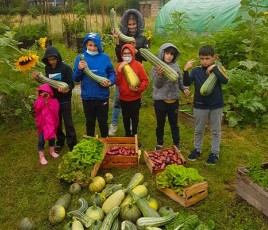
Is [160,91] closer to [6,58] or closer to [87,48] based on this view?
[87,48]

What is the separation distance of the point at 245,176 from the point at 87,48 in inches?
125

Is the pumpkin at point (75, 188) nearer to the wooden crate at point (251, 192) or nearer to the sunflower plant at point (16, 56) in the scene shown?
the sunflower plant at point (16, 56)

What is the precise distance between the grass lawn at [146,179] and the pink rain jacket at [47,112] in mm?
645

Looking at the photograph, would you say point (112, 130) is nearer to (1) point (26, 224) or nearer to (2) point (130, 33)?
(2) point (130, 33)

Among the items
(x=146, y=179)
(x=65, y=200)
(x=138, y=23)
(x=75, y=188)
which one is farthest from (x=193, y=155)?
(x=138, y=23)

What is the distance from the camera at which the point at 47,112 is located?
223 inches

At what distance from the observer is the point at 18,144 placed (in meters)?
6.85

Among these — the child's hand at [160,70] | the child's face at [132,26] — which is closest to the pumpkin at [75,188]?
the child's hand at [160,70]

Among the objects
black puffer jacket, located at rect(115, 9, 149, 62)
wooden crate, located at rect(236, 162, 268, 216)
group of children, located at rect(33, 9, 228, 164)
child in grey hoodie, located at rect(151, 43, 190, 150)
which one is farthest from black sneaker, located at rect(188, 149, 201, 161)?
black puffer jacket, located at rect(115, 9, 149, 62)

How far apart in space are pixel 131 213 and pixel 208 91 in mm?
2220

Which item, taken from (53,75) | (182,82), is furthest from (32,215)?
(182,82)

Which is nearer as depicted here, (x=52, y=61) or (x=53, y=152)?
(x=52, y=61)

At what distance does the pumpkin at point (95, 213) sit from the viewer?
4199 mm

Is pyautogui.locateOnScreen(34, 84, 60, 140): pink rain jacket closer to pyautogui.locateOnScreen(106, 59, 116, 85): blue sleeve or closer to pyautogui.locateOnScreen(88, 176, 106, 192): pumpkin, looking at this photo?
pyautogui.locateOnScreen(106, 59, 116, 85): blue sleeve
